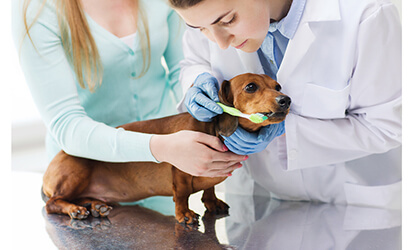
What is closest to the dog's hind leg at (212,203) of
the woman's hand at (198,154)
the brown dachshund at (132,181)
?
the brown dachshund at (132,181)

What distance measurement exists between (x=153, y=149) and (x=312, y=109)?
44cm

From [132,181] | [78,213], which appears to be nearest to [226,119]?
[132,181]

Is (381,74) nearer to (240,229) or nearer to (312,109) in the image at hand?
(312,109)

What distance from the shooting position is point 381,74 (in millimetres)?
1162

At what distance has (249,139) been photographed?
1.19 metres

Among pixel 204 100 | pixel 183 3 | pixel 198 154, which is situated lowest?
pixel 198 154

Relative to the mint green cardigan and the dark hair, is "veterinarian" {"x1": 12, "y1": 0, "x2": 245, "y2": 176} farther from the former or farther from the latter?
the dark hair

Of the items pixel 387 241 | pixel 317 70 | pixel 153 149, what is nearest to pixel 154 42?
pixel 153 149

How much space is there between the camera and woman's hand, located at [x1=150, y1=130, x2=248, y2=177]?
4.03 ft

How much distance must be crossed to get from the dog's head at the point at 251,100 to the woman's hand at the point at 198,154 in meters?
0.05

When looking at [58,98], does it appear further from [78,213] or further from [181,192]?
[181,192]

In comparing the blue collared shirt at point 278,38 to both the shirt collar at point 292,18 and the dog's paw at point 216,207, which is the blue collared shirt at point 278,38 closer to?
the shirt collar at point 292,18

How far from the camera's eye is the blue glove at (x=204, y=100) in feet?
3.99

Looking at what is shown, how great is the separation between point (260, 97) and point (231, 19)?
20 centimetres
